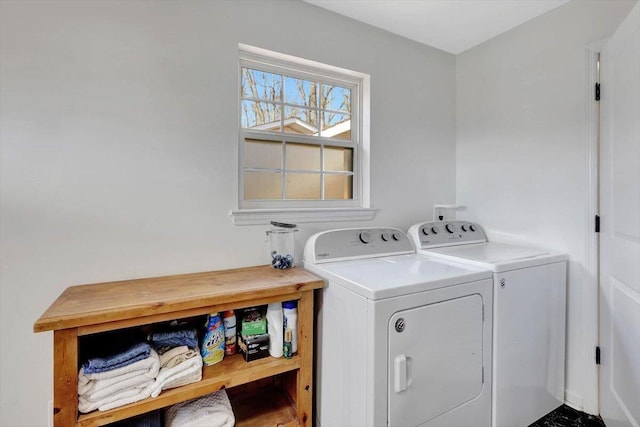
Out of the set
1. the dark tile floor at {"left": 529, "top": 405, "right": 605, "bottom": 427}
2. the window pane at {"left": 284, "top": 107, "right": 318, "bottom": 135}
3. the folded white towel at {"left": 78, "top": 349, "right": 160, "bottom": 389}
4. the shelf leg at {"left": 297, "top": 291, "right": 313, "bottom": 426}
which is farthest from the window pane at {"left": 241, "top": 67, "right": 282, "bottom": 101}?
the dark tile floor at {"left": 529, "top": 405, "right": 605, "bottom": 427}

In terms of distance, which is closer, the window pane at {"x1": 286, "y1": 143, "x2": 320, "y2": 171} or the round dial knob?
the round dial knob

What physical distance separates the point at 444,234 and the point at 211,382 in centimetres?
167

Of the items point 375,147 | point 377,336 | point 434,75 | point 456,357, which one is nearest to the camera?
point 377,336

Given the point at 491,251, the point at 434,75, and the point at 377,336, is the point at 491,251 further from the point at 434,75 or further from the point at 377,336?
the point at 434,75

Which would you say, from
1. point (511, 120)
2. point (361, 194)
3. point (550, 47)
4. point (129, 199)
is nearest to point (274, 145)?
point (361, 194)

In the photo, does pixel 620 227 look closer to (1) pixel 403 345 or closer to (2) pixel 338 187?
(1) pixel 403 345

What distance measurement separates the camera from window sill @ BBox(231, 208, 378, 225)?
1.66m

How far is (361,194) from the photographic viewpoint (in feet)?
6.99

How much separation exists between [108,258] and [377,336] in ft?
4.12

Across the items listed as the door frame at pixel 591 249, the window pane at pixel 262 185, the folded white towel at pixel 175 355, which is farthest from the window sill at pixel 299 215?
the door frame at pixel 591 249

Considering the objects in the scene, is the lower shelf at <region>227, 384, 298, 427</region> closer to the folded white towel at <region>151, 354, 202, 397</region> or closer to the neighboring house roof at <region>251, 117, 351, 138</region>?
the folded white towel at <region>151, 354, 202, 397</region>

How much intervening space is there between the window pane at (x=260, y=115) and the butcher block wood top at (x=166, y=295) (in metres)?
0.89

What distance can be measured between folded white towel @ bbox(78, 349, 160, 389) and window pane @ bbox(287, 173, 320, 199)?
112 centimetres

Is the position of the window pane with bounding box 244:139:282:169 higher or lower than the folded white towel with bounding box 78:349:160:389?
higher
